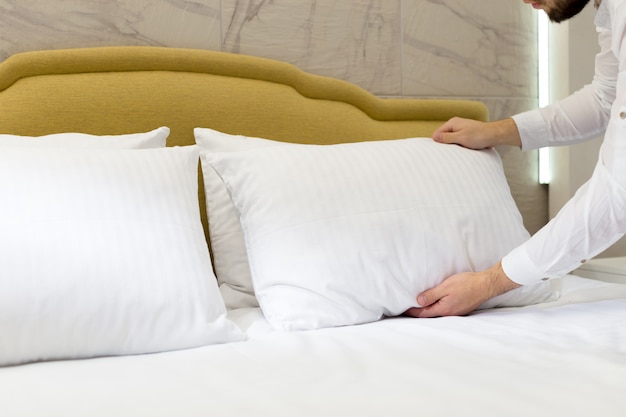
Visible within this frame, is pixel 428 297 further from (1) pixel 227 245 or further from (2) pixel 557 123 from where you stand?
(2) pixel 557 123

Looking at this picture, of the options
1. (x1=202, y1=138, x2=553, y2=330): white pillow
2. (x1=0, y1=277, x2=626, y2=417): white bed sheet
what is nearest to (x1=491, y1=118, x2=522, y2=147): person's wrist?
(x1=202, y1=138, x2=553, y2=330): white pillow

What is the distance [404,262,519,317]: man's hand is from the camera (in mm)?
1463

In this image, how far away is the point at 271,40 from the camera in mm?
2025

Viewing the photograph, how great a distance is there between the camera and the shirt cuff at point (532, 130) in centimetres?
187

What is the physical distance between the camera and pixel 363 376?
1.00 m

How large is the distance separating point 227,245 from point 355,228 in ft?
1.03

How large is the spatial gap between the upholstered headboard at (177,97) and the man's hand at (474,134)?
0.98 feet

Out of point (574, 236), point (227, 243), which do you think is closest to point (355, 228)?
point (227, 243)

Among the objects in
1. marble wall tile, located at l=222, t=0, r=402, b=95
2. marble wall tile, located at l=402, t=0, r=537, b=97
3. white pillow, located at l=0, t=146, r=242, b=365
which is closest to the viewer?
white pillow, located at l=0, t=146, r=242, b=365

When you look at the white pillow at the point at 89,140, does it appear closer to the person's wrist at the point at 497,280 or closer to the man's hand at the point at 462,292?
the man's hand at the point at 462,292

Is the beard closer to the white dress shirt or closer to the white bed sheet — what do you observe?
the white dress shirt

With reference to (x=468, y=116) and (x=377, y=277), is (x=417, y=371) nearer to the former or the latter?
(x=377, y=277)

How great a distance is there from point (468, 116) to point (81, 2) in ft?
3.95

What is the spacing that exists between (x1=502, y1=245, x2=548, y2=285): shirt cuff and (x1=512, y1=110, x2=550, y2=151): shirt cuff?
1.65ft
